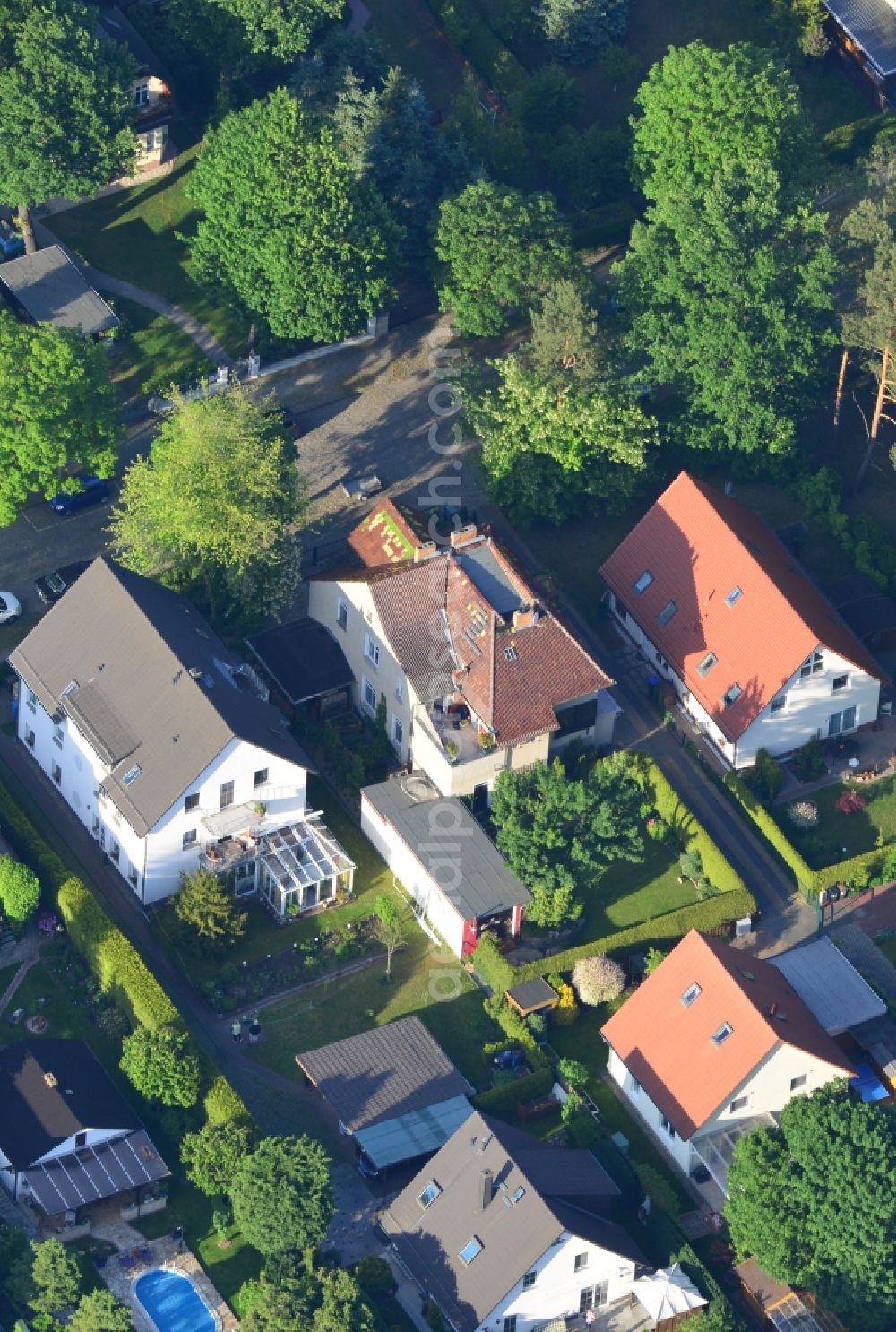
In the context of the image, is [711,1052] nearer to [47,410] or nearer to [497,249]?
[47,410]

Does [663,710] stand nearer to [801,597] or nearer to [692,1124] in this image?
[801,597]

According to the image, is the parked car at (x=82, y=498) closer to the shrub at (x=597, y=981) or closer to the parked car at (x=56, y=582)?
the parked car at (x=56, y=582)

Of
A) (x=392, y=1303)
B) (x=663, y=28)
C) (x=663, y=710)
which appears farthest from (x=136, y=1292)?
(x=663, y=28)

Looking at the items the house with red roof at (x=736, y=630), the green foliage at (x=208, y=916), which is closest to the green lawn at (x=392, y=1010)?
the green foliage at (x=208, y=916)

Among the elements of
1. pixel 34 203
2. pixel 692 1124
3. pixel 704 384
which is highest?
pixel 34 203

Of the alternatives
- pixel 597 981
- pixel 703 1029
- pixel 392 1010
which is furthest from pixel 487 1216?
pixel 597 981

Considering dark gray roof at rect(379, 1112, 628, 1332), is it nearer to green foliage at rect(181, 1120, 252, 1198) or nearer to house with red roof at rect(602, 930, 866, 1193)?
house with red roof at rect(602, 930, 866, 1193)
